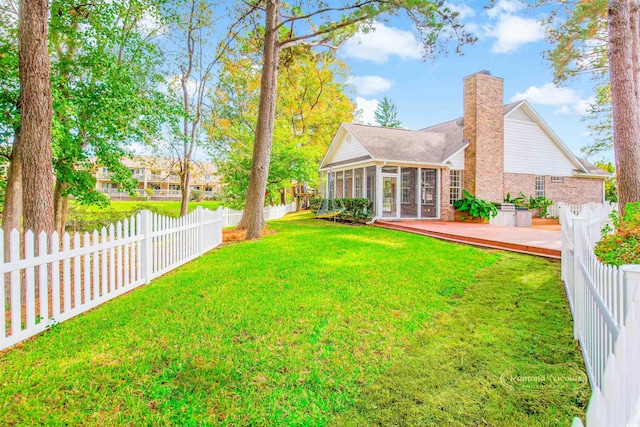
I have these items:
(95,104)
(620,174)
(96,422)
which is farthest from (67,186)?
(620,174)

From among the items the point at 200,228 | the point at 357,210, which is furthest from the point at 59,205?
the point at 357,210

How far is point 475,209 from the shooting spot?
1457cm

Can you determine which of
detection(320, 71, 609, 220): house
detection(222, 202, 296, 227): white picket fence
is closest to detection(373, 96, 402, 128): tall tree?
detection(222, 202, 296, 227): white picket fence

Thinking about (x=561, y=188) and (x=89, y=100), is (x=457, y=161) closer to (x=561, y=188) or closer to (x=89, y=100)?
(x=561, y=188)

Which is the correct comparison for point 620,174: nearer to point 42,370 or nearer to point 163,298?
point 163,298

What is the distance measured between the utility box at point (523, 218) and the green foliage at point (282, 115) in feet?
30.8

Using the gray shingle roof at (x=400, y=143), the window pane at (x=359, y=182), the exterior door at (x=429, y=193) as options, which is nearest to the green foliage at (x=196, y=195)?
the gray shingle roof at (x=400, y=143)

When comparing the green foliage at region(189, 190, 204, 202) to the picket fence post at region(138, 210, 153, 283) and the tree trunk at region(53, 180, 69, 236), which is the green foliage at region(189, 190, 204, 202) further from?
the picket fence post at region(138, 210, 153, 283)

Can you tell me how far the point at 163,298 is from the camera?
Result: 4.46 metres

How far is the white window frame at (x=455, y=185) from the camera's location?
51.3 ft

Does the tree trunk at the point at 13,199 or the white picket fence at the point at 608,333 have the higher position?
the tree trunk at the point at 13,199

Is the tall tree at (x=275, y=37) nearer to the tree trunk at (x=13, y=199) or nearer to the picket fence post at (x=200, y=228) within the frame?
the picket fence post at (x=200, y=228)

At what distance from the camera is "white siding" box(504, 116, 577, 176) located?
639 inches

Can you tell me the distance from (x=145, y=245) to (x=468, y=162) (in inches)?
556
